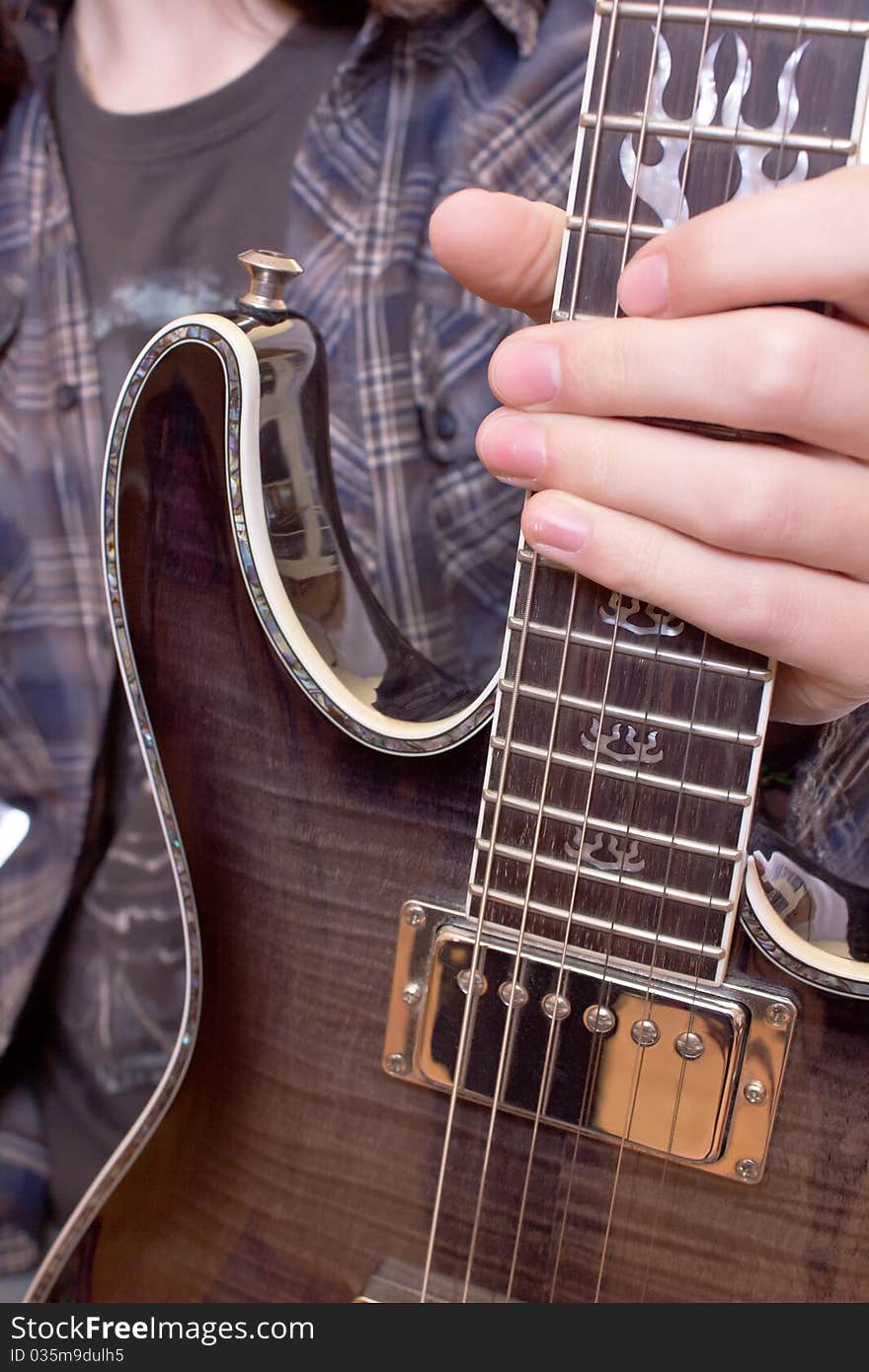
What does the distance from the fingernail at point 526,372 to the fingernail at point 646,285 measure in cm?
3

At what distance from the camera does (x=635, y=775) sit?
465 mm

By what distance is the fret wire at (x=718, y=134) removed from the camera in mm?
393

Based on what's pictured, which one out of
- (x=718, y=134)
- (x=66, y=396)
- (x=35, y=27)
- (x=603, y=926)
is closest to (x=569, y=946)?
(x=603, y=926)

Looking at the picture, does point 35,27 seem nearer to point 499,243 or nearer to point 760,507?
point 499,243

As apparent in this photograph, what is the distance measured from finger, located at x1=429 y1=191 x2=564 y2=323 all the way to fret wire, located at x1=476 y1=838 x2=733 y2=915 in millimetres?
261

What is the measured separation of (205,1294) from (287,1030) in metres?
0.15

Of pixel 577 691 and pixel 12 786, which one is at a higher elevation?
pixel 577 691

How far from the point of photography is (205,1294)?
56 centimetres

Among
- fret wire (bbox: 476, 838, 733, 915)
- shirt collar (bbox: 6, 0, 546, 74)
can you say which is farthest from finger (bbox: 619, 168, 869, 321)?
shirt collar (bbox: 6, 0, 546, 74)

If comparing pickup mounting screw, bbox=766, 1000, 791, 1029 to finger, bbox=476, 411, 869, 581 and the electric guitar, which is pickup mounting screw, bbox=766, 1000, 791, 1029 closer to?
the electric guitar

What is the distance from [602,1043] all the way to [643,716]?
0.15 m

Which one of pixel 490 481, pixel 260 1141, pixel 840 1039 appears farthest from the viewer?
pixel 490 481

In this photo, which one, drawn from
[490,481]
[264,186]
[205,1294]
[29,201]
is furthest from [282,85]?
[205,1294]

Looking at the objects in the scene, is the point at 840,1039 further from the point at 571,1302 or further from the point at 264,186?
the point at 264,186
